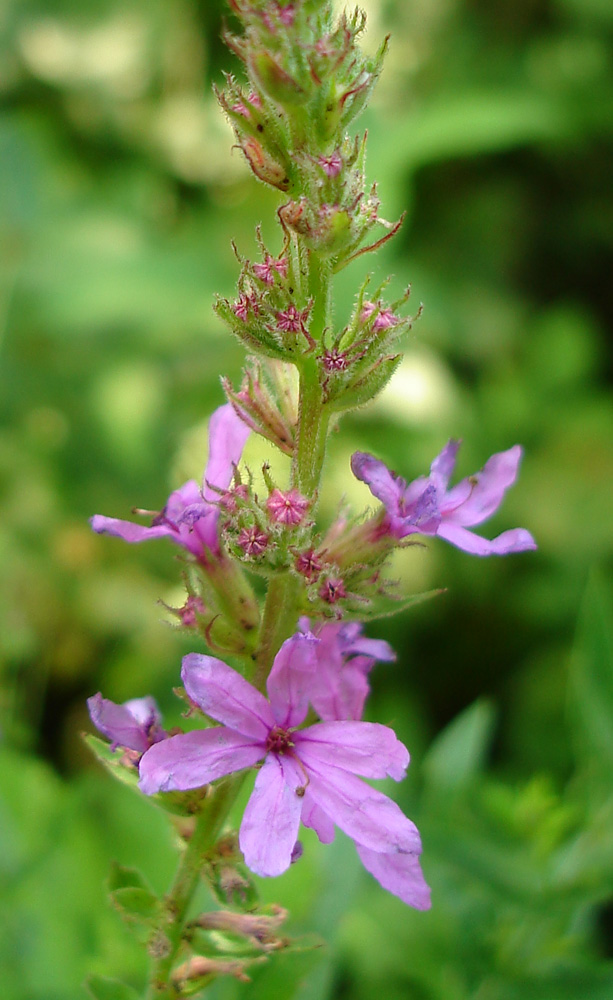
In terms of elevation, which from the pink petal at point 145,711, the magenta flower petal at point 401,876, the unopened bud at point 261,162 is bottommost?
the magenta flower petal at point 401,876

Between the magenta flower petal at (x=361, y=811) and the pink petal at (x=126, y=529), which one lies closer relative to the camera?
the magenta flower petal at (x=361, y=811)

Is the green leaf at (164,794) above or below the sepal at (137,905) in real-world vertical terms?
above

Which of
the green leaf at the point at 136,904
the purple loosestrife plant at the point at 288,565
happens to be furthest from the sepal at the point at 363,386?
the green leaf at the point at 136,904

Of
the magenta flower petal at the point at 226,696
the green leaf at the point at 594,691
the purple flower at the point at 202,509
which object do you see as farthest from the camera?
the green leaf at the point at 594,691

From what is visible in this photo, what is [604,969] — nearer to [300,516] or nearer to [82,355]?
[300,516]

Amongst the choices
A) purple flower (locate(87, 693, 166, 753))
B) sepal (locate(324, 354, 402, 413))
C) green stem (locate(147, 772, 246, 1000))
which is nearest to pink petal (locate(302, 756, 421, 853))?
green stem (locate(147, 772, 246, 1000))

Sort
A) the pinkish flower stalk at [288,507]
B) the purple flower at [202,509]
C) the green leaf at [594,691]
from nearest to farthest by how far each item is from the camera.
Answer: the pinkish flower stalk at [288,507], the purple flower at [202,509], the green leaf at [594,691]

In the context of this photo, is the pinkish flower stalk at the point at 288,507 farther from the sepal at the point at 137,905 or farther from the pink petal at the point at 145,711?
the sepal at the point at 137,905
